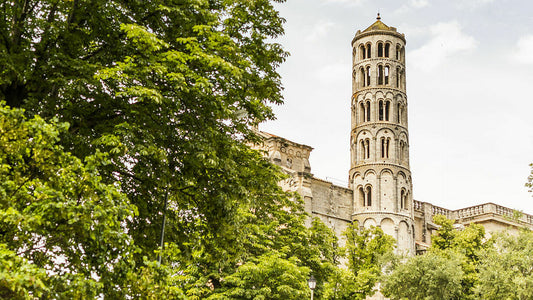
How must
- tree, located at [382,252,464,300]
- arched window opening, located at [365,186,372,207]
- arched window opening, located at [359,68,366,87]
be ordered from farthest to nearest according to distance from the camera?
arched window opening, located at [359,68,366,87] < arched window opening, located at [365,186,372,207] < tree, located at [382,252,464,300]

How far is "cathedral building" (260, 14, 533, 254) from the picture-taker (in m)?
53.6

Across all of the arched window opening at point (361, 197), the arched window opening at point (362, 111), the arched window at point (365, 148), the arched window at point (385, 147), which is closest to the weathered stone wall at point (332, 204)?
the arched window opening at point (361, 197)

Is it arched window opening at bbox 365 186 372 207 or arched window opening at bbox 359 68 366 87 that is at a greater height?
arched window opening at bbox 359 68 366 87

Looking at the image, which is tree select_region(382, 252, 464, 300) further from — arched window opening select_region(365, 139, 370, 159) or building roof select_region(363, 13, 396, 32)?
building roof select_region(363, 13, 396, 32)

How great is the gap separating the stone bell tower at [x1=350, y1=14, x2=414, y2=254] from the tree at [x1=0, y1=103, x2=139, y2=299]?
46301mm

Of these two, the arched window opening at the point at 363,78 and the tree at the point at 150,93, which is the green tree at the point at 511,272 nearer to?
the tree at the point at 150,93

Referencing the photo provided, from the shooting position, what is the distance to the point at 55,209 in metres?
8.57

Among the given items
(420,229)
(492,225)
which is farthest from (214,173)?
(492,225)

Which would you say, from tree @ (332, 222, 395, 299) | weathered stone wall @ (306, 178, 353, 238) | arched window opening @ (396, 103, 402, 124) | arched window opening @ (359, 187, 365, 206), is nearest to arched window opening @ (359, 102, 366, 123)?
arched window opening @ (396, 103, 402, 124)

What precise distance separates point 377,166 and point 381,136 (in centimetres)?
318

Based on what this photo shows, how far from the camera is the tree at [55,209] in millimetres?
8484

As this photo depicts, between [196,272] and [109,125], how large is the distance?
13.4m

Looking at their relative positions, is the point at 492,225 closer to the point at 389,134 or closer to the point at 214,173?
the point at 389,134

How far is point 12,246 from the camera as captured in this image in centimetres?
922
